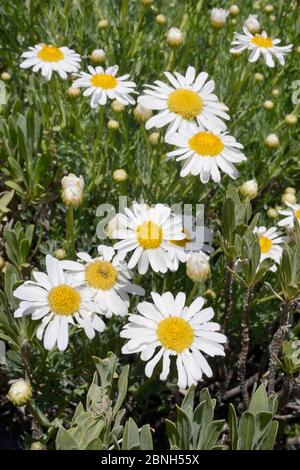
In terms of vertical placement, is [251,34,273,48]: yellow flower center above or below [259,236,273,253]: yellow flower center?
above

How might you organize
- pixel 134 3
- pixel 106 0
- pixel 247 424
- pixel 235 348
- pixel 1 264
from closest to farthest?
pixel 247 424 < pixel 1 264 < pixel 235 348 < pixel 106 0 < pixel 134 3

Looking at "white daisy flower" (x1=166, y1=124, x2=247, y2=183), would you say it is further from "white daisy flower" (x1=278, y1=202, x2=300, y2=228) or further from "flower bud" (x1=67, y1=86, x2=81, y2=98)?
"flower bud" (x1=67, y1=86, x2=81, y2=98)

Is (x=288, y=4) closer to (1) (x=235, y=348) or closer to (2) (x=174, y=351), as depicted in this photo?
(1) (x=235, y=348)

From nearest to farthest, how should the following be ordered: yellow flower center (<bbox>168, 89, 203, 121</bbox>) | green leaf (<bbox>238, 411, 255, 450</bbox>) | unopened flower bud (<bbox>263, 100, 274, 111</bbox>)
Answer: green leaf (<bbox>238, 411, 255, 450</bbox>) → yellow flower center (<bbox>168, 89, 203, 121</bbox>) → unopened flower bud (<bbox>263, 100, 274, 111</bbox>)

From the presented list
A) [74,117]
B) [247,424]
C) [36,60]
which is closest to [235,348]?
[247,424]

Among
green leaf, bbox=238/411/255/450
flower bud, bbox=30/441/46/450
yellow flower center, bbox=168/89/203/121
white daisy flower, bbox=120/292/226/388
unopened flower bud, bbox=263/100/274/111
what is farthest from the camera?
unopened flower bud, bbox=263/100/274/111

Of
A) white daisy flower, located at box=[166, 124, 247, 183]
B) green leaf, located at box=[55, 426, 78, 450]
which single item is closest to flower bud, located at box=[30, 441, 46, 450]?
green leaf, located at box=[55, 426, 78, 450]
